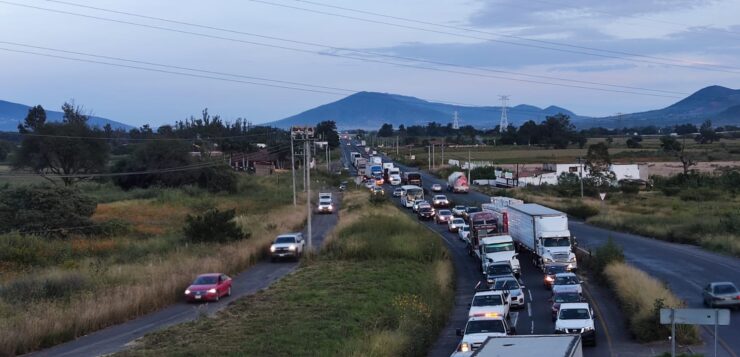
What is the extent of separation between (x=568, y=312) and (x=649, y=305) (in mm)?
3483

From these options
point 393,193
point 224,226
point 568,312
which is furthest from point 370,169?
point 568,312

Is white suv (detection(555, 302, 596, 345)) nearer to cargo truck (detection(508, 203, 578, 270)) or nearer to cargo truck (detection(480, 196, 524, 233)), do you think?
cargo truck (detection(508, 203, 578, 270))

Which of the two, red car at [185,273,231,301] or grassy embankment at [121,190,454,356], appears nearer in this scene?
grassy embankment at [121,190,454,356]

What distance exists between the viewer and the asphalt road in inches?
1000

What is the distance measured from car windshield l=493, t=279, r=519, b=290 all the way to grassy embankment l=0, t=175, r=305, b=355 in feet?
45.8

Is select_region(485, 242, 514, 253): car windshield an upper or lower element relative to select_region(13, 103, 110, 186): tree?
lower

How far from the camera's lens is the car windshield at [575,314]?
26453mm

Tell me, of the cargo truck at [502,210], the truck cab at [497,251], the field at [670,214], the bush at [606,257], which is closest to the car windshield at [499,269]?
the truck cab at [497,251]

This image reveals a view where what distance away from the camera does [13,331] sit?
25.2 metres

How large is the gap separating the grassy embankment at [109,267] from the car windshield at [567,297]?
16.1m

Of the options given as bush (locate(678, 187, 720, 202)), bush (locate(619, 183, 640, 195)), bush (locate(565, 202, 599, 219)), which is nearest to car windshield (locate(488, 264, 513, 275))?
bush (locate(565, 202, 599, 219))

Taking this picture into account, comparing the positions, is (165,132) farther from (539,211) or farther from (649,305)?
(649,305)

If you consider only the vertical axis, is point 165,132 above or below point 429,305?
above

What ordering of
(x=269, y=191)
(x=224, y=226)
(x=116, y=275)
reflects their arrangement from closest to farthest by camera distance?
(x=116, y=275) < (x=224, y=226) < (x=269, y=191)
